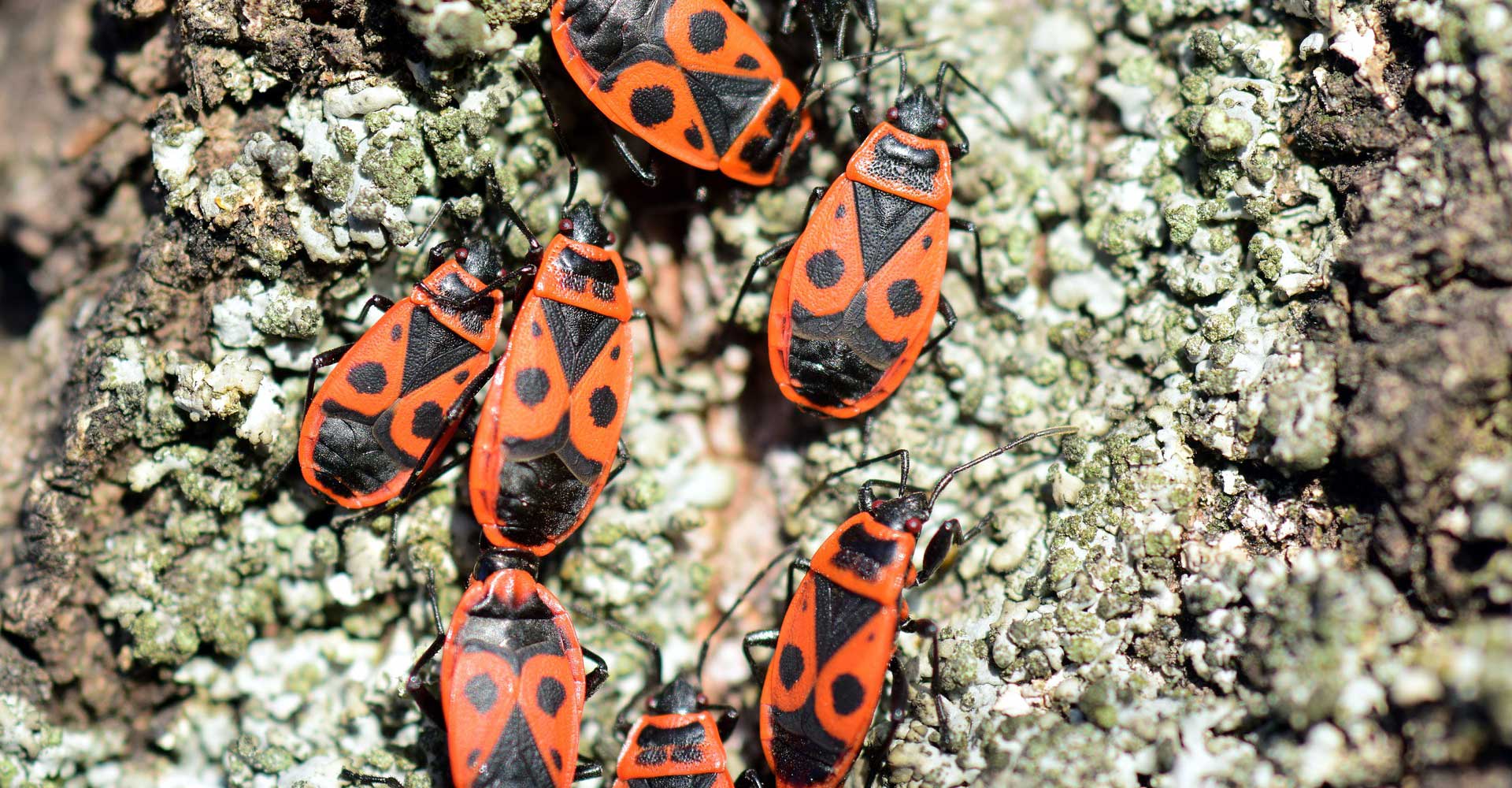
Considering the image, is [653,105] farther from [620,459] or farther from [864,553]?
[864,553]

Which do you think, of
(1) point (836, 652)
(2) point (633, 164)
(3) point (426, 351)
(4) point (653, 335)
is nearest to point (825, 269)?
(4) point (653, 335)

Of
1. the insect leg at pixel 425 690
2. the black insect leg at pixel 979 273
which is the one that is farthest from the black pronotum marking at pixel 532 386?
the black insect leg at pixel 979 273

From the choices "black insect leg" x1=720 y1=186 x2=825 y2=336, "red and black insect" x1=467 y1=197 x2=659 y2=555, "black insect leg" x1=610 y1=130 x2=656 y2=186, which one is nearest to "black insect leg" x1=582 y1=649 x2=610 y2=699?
"red and black insect" x1=467 y1=197 x2=659 y2=555


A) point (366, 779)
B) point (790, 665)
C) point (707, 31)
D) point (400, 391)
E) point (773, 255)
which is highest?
point (707, 31)

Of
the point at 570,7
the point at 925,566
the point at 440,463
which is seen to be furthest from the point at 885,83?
the point at 440,463

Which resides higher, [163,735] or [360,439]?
[360,439]

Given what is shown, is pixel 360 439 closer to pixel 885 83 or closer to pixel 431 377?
pixel 431 377
